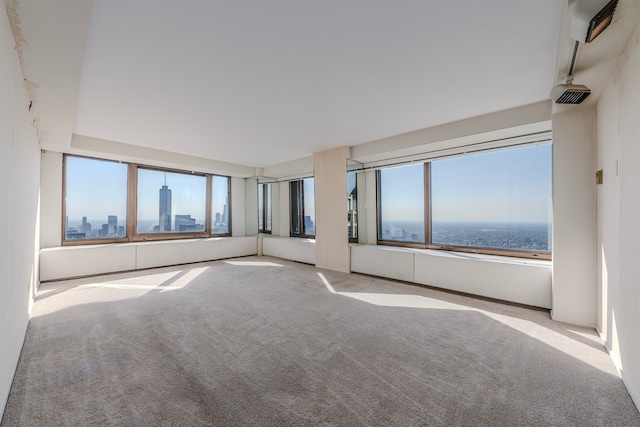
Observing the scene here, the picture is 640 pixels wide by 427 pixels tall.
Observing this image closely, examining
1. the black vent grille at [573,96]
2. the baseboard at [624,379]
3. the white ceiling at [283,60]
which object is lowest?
the baseboard at [624,379]

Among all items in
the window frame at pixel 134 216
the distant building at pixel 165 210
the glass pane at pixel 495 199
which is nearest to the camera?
the glass pane at pixel 495 199

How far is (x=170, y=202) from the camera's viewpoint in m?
6.46

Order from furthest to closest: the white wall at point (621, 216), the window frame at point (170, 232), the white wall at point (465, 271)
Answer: the window frame at point (170, 232) < the white wall at point (465, 271) < the white wall at point (621, 216)

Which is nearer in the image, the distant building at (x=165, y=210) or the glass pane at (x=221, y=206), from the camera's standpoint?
the distant building at (x=165, y=210)

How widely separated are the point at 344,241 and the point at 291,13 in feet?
13.5

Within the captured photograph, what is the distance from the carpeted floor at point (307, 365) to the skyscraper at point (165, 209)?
9.14 ft

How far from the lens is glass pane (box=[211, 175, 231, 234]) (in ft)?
23.9

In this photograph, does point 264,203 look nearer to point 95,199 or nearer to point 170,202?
point 170,202

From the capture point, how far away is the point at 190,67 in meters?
2.40

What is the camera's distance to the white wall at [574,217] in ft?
9.12

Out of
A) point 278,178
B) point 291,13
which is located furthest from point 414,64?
point 278,178

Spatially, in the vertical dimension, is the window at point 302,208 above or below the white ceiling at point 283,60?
below

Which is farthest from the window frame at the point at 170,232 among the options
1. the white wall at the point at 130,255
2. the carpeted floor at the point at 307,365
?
the carpeted floor at the point at 307,365

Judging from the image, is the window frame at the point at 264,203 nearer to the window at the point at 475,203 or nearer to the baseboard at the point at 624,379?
the window at the point at 475,203
